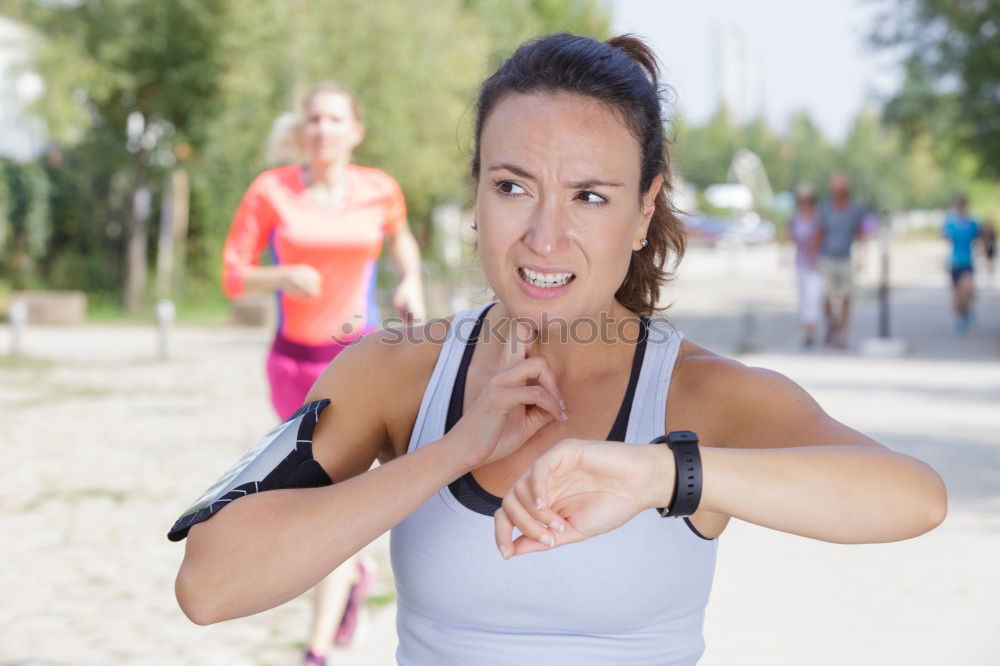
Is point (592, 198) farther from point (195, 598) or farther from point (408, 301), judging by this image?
point (408, 301)

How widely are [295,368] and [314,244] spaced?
545 mm

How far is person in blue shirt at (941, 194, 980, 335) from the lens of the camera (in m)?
17.2

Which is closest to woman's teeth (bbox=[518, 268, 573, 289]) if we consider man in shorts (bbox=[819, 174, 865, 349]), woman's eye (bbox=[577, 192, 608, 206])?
woman's eye (bbox=[577, 192, 608, 206])

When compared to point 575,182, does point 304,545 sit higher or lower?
lower

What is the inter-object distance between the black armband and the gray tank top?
209 millimetres

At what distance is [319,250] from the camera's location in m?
4.85

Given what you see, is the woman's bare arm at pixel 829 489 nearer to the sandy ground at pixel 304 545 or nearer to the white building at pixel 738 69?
the sandy ground at pixel 304 545

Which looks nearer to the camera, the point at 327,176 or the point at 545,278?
the point at 545,278


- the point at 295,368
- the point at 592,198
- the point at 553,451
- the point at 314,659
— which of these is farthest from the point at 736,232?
the point at 553,451

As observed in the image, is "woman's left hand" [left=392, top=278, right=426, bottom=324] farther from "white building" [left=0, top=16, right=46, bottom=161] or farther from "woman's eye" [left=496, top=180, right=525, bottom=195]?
"white building" [left=0, top=16, right=46, bottom=161]

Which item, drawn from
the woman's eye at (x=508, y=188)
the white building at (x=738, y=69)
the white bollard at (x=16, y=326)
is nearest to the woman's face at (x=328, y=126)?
the woman's eye at (x=508, y=188)

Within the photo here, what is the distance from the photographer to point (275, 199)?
488 cm

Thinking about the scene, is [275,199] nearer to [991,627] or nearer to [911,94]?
[991,627]

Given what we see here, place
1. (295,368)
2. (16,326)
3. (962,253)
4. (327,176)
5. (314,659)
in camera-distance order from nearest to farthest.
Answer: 1. (314,659)
2. (295,368)
3. (327,176)
4. (16,326)
5. (962,253)
